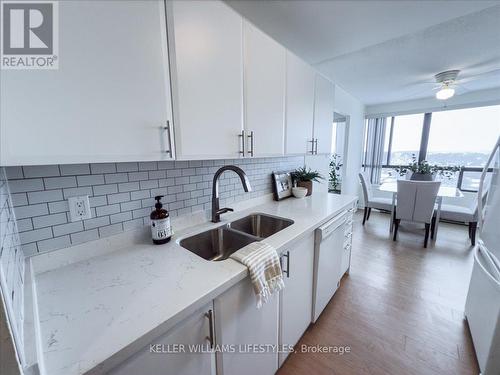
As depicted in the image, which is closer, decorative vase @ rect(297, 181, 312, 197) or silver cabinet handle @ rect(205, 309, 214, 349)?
silver cabinet handle @ rect(205, 309, 214, 349)

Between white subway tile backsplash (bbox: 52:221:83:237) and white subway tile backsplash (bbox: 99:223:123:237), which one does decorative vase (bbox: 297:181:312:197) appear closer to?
white subway tile backsplash (bbox: 99:223:123:237)

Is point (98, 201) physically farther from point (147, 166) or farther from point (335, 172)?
point (335, 172)

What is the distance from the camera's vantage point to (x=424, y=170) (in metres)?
3.30

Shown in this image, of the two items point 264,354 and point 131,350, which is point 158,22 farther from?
point 264,354

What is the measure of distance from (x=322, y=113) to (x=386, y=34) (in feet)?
2.93

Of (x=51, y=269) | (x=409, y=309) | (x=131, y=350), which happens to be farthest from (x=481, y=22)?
(x=51, y=269)

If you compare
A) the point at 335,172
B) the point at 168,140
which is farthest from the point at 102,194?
the point at 335,172

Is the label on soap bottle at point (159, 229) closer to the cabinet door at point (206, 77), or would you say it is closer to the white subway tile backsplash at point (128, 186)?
the white subway tile backsplash at point (128, 186)

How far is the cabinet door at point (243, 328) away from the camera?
834 mm

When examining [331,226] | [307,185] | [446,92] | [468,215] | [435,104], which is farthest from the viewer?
[435,104]

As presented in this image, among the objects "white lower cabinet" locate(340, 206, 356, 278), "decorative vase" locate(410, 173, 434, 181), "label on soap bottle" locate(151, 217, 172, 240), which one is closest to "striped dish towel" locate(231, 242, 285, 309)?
"label on soap bottle" locate(151, 217, 172, 240)

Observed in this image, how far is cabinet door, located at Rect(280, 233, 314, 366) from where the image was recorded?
48.0 inches

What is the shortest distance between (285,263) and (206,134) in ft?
2.73

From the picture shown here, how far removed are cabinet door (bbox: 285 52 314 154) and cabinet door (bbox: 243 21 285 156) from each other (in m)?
0.09
